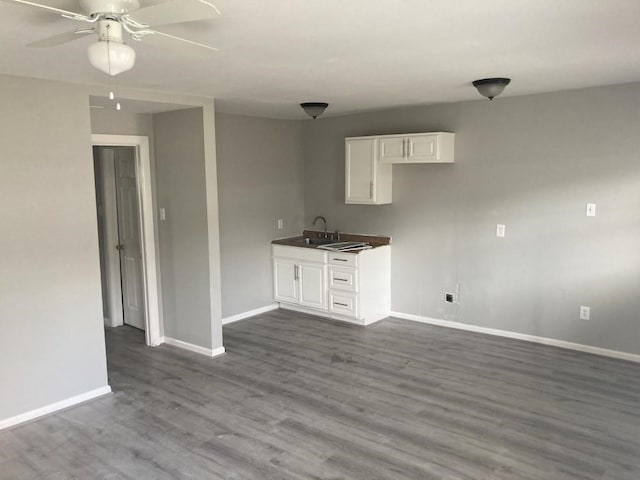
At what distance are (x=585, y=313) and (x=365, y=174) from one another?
2.52 metres

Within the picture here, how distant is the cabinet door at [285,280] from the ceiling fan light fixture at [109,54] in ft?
14.1

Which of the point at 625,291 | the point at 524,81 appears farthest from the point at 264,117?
the point at 625,291

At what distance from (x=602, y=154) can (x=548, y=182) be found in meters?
0.49

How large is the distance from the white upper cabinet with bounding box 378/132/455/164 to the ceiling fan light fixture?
3713 mm

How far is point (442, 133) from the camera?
5.07 m

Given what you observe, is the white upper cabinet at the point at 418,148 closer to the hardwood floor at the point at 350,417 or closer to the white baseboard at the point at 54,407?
the hardwood floor at the point at 350,417

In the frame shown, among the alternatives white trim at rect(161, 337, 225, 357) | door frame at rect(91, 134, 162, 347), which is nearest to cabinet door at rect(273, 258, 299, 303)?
white trim at rect(161, 337, 225, 357)

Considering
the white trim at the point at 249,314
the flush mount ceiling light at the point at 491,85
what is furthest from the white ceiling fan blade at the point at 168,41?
the white trim at the point at 249,314

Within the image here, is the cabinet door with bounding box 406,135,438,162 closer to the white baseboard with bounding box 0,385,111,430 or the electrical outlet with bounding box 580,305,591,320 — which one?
the electrical outlet with bounding box 580,305,591,320

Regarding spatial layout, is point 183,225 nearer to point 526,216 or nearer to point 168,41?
point 168,41

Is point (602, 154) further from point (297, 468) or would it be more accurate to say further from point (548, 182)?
point (297, 468)

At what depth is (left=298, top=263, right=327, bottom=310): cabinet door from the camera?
5766mm

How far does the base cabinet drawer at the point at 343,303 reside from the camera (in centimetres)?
553

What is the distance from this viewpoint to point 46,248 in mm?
3580
